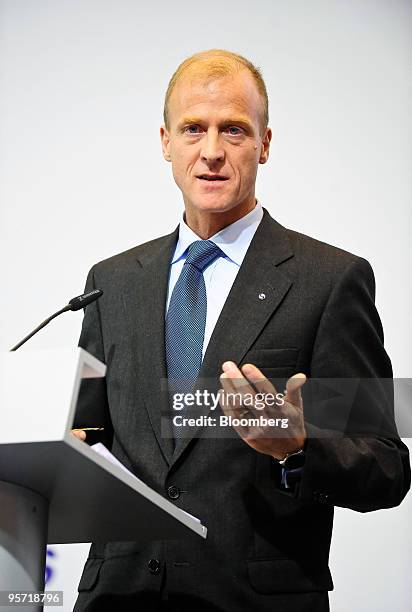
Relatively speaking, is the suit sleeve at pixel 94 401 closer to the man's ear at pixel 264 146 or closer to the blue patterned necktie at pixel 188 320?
the blue patterned necktie at pixel 188 320

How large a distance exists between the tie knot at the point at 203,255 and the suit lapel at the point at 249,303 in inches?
3.7

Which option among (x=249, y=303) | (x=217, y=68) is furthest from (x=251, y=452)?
(x=217, y=68)

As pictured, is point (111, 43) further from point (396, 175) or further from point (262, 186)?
point (396, 175)

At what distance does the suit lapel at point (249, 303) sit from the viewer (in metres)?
2.28

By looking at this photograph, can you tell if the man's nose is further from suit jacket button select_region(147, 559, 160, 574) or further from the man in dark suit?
suit jacket button select_region(147, 559, 160, 574)

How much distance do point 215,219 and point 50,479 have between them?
108 cm

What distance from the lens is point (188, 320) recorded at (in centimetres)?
242

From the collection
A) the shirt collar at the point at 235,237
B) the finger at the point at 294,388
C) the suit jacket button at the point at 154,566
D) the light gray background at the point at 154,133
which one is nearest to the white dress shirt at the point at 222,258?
the shirt collar at the point at 235,237

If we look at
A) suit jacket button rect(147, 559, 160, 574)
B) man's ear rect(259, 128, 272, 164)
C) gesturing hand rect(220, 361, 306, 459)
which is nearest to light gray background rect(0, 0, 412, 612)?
man's ear rect(259, 128, 272, 164)

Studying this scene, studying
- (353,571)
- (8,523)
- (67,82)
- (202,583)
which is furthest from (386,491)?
(67,82)

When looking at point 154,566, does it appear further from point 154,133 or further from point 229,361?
point 154,133

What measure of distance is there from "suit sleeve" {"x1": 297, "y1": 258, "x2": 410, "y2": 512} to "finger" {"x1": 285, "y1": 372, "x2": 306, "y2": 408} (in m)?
0.22

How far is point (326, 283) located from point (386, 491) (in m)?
0.50

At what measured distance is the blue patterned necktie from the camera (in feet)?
7.64
